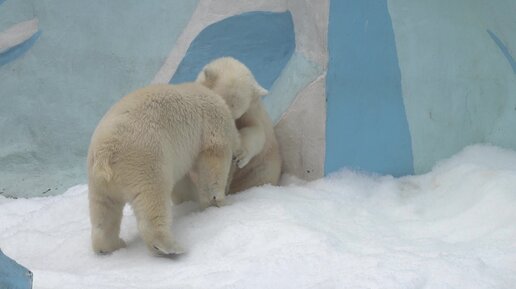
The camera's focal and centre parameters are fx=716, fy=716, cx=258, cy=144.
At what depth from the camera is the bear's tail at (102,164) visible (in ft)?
9.81

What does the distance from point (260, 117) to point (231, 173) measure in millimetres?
365

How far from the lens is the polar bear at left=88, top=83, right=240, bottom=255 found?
9.96 ft

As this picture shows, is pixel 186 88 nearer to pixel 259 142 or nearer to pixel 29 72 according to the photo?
pixel 259 142

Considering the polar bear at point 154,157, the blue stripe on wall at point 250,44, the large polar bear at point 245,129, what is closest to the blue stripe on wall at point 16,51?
the blue stripe on wall at point 250,44

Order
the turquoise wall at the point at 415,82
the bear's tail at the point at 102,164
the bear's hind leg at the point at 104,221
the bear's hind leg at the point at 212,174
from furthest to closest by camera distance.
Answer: the turquoise wall at the point at 415,82, the bear's hind leg at the point at 212,174, the bear's hind leg at the point at 104,221, the bear's tail at the point at 102,164

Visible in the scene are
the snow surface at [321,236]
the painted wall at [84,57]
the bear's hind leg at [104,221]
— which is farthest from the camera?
the painted wall at [84,57]

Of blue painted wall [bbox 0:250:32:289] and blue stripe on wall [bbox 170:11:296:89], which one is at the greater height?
blue painted wall [bbox 0:250:32:289]

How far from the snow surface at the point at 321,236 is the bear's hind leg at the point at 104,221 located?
→ 6 centimetres

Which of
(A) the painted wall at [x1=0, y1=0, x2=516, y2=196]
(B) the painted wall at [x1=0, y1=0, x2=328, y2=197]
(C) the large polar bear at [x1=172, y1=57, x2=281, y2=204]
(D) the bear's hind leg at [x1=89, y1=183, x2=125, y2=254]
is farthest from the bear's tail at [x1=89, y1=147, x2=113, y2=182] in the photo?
(B) the painted wall at [x1=0, y1=0, x2=328, y2=197]

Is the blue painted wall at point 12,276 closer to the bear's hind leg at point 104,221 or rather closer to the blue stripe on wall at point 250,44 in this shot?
the bear's hind leg at point 104,221

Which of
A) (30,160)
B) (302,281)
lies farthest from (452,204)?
(30,160)

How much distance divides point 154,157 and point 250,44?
1.79 m

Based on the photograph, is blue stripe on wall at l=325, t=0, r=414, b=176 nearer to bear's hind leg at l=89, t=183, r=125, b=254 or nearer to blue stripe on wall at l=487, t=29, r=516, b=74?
blue stripe on wall at l=487, t=29, r=516, b=74

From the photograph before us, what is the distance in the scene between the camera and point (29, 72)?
479cm
